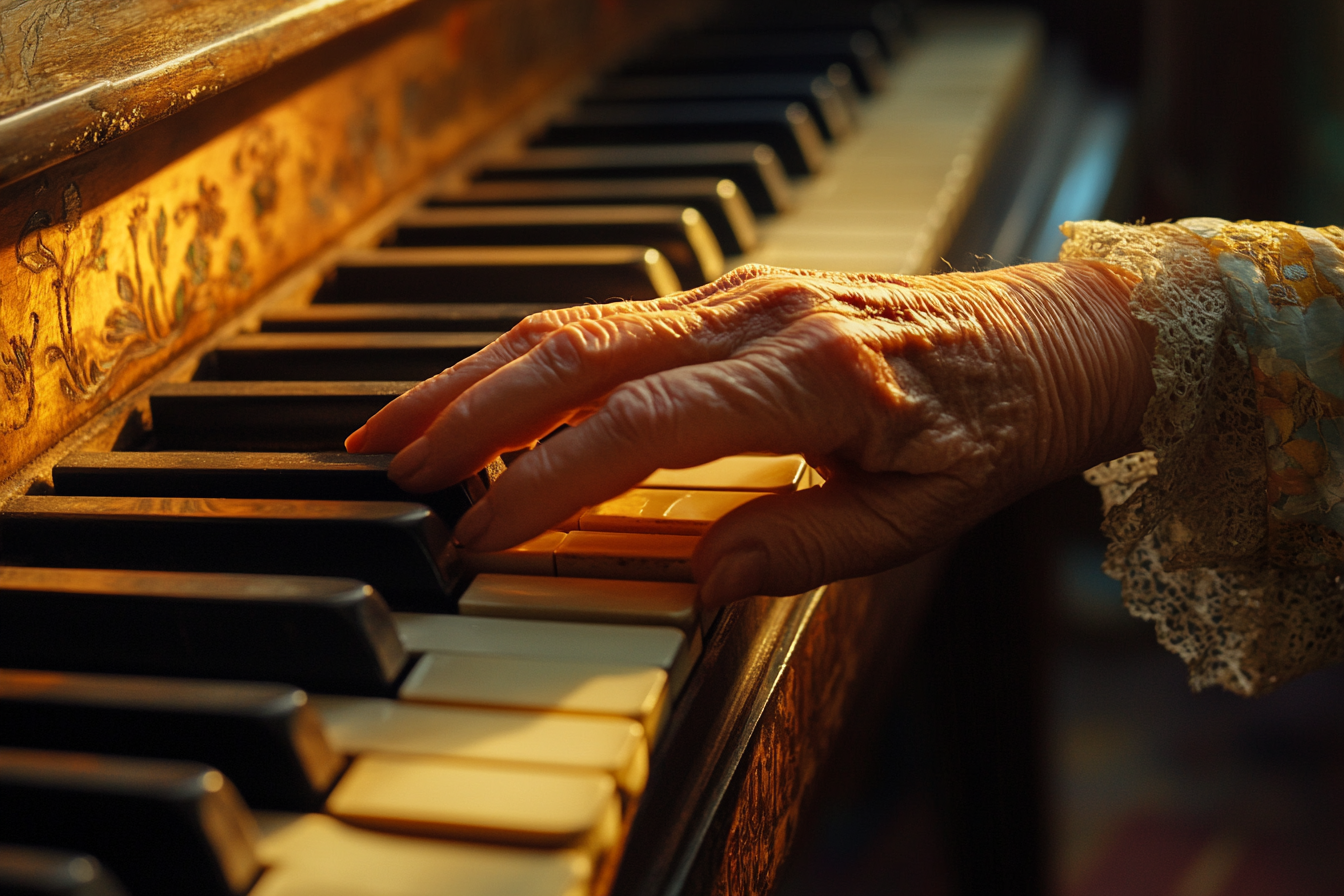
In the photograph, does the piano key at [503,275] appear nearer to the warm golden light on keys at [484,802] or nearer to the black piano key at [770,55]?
the warm golden light on keys at [484,802]

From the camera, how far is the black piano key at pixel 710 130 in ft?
4.27

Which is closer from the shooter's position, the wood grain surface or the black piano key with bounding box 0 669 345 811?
the black piano key with bounding box 0 669 345 811

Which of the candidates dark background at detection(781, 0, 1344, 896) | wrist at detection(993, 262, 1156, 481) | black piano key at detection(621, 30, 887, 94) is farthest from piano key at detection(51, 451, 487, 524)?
dark background at detection(781, 0, 1344, 896)

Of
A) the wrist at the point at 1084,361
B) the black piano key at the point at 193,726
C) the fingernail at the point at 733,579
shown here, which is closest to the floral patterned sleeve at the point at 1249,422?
the wrist at the point at 1084,361

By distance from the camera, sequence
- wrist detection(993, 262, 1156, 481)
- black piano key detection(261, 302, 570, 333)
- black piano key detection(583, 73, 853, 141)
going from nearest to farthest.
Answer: wrist detection(993, 262, 1156, 481)
black piano key detection(261, 302, 570, 333)
black piano key detection(583, 73, 853, 141)

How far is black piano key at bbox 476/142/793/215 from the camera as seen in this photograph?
1179mm

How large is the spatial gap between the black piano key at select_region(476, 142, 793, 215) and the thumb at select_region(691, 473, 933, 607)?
584 millimetres

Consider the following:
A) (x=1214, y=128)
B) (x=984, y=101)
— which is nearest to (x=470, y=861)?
(x=984, y=101)

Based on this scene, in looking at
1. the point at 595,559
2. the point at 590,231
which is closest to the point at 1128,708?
the point at 590,231

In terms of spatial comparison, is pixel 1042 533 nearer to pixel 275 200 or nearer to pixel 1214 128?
pixel 1214 128

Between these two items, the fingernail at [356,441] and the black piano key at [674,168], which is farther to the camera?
the black piano key at [674,168]

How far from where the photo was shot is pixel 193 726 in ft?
1.58

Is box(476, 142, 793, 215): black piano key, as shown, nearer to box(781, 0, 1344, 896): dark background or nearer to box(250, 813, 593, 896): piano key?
box(781, 0, 1344, 896): dark background

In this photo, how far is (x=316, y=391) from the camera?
74 cm
